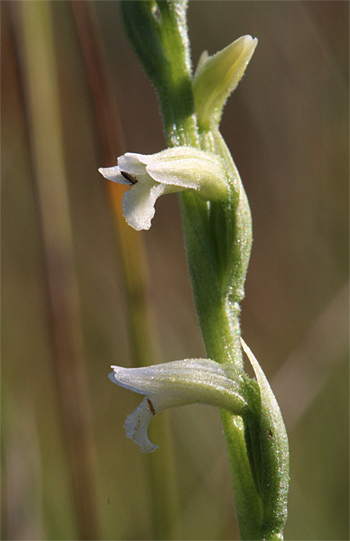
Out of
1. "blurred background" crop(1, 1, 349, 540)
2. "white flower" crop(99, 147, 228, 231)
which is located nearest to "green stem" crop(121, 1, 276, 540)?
"white flower" crop(99, 147, 228, 231)

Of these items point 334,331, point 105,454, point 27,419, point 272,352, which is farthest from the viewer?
point 272,352

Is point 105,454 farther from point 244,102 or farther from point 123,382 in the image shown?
point 244,102

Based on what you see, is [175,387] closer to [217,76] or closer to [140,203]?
[140,203]

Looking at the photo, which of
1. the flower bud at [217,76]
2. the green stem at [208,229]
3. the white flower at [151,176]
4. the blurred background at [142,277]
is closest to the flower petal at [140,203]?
the white flower at [151,176]

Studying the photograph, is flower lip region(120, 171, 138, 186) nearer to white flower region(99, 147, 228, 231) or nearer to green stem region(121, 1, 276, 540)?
white flower region(99, 147, 228, 231)

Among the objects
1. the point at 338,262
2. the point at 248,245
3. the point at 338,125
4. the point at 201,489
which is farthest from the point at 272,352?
the point at 248,245

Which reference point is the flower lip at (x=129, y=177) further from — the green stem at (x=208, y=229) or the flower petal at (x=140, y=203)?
the green stem at (x=208, y=229)
